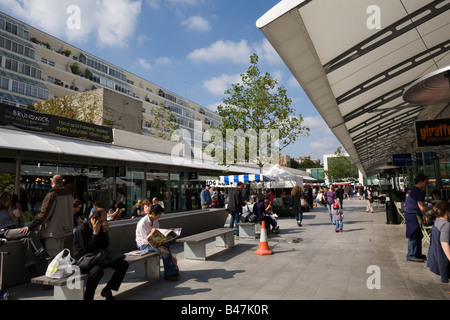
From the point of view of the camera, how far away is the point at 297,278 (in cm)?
497

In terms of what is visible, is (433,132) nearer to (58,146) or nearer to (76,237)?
(76,237)

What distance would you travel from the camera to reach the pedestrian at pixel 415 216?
559 cm

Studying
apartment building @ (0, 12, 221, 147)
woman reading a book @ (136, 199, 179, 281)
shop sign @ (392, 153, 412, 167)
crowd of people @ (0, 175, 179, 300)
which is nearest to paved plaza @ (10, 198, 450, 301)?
woman reading a book @ (136, 199, 179, 281)

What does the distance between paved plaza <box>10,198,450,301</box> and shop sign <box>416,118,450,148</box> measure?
8.25ft

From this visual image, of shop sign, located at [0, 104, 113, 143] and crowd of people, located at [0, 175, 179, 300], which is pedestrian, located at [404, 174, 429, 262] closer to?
crowd of people, located at [0, 175, 179, 300]

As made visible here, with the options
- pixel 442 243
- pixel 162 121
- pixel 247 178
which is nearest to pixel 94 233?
pixel 442 243

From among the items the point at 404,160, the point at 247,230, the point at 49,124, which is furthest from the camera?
the point at 404,160

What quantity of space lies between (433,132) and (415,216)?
1900 mm

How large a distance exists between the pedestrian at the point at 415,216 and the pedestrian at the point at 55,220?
6.38m

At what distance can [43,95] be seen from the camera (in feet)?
137

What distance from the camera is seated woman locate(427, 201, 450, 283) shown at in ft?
13.0

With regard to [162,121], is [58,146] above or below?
below

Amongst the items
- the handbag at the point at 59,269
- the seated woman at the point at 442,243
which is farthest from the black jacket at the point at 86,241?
the seated woman at the point at 442,243

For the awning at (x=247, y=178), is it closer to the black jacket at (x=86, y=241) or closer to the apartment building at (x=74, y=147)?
the apartment building at (x=74, y=147)
